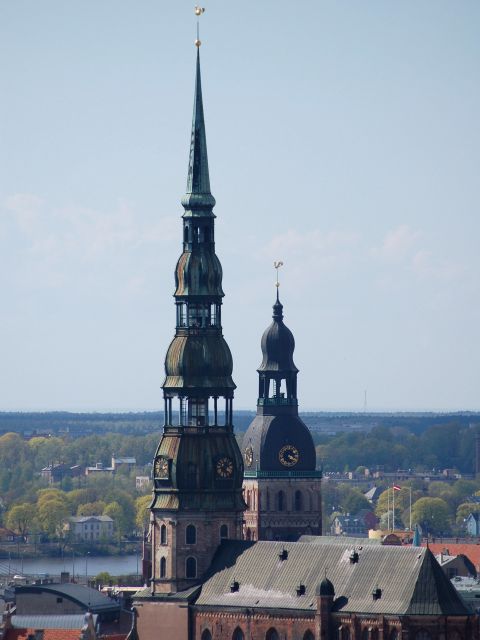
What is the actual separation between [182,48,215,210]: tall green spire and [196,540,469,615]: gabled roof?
16.6 meters

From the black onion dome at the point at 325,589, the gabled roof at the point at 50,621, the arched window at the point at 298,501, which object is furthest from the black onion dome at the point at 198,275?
the arched window at the point at 298,501

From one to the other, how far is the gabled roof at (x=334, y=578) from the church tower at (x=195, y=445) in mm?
1597

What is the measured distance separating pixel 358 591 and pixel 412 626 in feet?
12.7

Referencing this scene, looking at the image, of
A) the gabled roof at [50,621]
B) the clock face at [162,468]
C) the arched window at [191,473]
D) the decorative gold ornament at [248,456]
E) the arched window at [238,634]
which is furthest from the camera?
the decorative gold ornament at [248,456]

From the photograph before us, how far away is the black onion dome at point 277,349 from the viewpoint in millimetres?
192500

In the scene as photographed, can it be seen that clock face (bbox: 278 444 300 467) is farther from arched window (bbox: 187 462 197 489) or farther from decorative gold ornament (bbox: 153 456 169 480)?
arched window (bbox: 187 462 197 489)

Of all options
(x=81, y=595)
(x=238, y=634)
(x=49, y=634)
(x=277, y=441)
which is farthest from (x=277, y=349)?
(x=238, y=634)

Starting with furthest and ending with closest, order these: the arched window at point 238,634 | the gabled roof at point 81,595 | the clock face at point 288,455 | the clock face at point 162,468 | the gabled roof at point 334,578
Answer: the clock face at point 288,455
the gabled roof at point 81,595
the clock face at point 162,468
the arched window at point 238,634
the gabled roof at point 334,578

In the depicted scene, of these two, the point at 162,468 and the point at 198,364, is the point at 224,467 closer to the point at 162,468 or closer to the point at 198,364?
the point at 162,468

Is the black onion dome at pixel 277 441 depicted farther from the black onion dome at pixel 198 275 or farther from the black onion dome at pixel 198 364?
the black onion dome at pixel 198 275

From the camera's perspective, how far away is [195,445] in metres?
160

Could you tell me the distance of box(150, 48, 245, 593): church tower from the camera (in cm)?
15938

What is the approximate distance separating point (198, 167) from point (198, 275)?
609cm

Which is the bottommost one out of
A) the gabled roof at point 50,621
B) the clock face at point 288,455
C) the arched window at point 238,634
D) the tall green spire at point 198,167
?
the arched window at point 238,634
